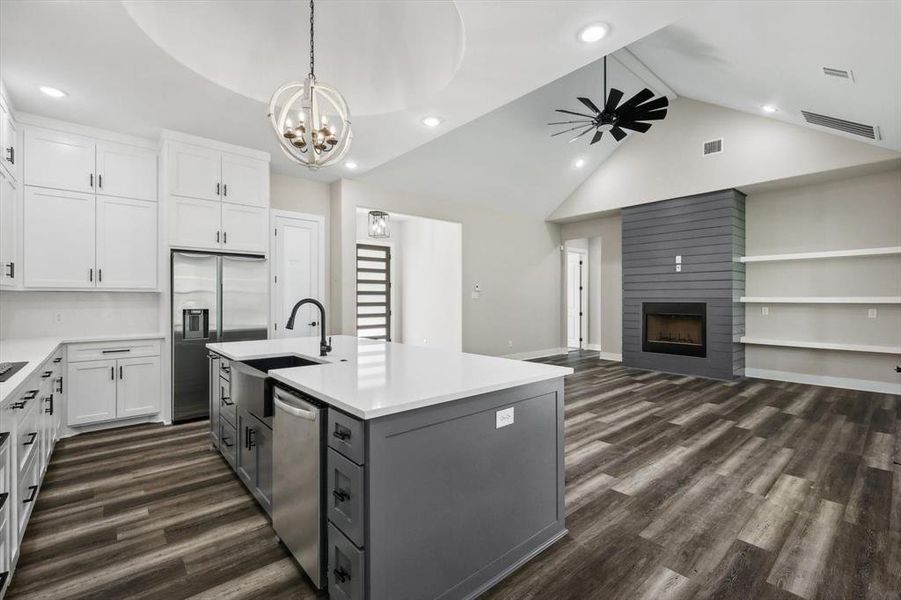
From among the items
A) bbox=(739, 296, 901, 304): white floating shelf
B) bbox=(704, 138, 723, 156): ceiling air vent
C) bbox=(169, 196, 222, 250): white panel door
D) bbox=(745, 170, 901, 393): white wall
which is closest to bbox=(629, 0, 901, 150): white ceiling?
bbox=(704, 138, 723, 156): ceiling air vent

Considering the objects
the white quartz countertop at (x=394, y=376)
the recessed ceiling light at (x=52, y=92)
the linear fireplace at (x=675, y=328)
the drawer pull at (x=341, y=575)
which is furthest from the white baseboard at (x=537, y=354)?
the recessed ceiling light at (x=52, y=92)

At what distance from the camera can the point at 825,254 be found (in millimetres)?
5383

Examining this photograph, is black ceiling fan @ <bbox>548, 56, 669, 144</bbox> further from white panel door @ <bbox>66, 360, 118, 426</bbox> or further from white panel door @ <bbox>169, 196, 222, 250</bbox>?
white panel door @ <bbox>66, 360, 118, 426</bbox>

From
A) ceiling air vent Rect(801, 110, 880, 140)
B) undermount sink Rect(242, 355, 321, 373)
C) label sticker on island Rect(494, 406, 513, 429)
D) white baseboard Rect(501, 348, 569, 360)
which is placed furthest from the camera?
white baseboard Rect(501, 348, 569, 360)

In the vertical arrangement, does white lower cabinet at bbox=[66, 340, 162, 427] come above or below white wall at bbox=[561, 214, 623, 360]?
below

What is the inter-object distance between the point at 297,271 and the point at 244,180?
133 cm

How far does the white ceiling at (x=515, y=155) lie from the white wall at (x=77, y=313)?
3.12 m

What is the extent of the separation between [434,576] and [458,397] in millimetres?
702

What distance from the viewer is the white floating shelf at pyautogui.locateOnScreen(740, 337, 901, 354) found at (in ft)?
16.5

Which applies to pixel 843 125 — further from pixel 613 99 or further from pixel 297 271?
pixel 297 271

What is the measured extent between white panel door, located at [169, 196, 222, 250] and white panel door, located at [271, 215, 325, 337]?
0.92 meters

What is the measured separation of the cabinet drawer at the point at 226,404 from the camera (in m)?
2.80

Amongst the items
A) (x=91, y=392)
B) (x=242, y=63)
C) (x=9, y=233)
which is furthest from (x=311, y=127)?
(x=91, y=392)

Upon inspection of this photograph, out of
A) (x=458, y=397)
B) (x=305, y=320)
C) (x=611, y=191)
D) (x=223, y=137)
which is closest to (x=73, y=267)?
(x=223, y=137)
